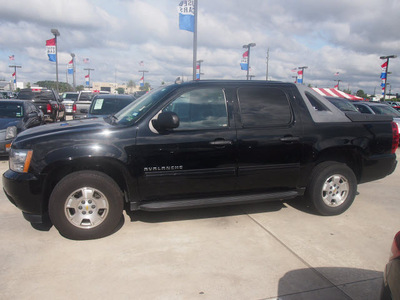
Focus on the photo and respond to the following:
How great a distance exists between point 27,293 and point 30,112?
7.50 meters

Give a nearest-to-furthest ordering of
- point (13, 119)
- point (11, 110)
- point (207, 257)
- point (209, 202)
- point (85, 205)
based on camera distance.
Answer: point (207, 257)
point (85, 205)
point (209, 202)
point (13, 119)
point (11, 110)

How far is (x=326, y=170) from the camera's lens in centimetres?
442

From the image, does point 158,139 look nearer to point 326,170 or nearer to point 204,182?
point 204,182

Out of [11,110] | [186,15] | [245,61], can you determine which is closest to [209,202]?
[11,110]

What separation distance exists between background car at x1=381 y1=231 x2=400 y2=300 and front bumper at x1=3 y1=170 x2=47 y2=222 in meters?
3.31

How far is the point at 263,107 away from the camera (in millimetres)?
4203

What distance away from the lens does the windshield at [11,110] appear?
27.7 feet

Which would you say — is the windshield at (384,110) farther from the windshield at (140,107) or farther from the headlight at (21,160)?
the headlight at (21,160)

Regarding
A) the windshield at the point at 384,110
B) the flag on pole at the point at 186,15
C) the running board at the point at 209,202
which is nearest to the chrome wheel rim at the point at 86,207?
the running board at the point at 209,202

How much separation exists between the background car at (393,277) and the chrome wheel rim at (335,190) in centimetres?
262

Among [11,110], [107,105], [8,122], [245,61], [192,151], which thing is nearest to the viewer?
[192,151]

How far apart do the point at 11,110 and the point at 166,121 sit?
6.90 meters

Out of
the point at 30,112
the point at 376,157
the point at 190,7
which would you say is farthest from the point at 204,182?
the point at 190,7

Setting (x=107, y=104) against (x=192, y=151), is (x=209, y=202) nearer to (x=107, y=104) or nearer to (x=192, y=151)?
(x=192, y=151)
